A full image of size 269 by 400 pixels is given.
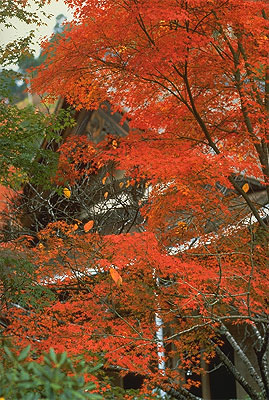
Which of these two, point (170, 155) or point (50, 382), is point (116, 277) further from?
point (50, 382)

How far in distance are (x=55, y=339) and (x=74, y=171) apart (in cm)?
620

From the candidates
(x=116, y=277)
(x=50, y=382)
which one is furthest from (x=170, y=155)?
(x=50, y=382)

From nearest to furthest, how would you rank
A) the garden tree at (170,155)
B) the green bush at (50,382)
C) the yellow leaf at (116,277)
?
the green bush at (50,382) → the garden tree at (170,155) → the yellow leaf at (116,277)

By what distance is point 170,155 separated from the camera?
10.1 meters

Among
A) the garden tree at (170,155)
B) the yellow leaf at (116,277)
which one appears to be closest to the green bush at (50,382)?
the garden tree at (170,155)

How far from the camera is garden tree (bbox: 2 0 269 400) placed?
9.37 metres

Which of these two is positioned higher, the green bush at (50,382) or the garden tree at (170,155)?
the garden tree at (170,155)

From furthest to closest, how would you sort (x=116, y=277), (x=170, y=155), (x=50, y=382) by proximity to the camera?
(x=116, y=277) < (x=170, y=155) < (x=50, y=382)

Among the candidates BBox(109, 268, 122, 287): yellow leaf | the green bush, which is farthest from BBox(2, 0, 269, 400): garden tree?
the green bush

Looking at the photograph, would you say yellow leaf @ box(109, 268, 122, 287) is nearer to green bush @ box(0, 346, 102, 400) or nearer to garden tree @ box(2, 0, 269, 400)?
garden tree @ box(2, 0, 269, 400)

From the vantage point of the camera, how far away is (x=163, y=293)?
35.3 feet

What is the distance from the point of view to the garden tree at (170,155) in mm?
9367

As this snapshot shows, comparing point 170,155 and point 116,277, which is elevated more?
point 170,155

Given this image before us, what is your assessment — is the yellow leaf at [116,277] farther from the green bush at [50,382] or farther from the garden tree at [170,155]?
the green bush at [50,382]
